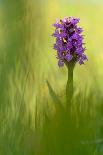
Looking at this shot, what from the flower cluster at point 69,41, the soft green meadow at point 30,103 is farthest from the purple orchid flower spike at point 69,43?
the soft green meadow at point 30,103

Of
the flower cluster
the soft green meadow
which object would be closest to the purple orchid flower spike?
the flower cluster

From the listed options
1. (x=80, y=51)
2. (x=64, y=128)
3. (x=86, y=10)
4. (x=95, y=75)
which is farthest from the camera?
(x=80, y=51)

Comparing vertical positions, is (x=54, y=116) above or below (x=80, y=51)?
below

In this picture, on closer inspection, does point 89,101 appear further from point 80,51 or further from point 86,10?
point 80,51

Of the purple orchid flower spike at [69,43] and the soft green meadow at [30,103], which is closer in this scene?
the soft green meadow at [30,103]

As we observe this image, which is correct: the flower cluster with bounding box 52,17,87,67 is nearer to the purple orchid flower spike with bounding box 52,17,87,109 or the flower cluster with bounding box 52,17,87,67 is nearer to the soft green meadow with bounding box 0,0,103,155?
the purple orchid flower spike with bounding box 52,17,87,109

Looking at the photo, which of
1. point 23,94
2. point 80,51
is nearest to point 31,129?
point 23,94

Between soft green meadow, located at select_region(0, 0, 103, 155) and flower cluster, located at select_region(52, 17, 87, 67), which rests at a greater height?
flower cluster, located at select_region(52, 17, 87, 67)

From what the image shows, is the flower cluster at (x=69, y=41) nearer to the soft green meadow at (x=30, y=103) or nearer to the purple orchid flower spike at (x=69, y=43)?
the purple orchid flower spike at (x=69, y=43)
